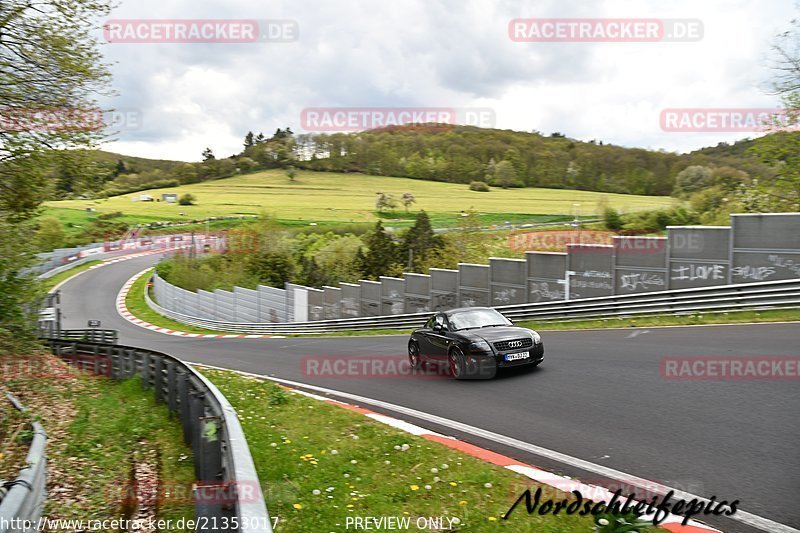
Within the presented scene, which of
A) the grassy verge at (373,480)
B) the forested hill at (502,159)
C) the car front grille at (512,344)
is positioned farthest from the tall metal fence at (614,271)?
the forested hill at (502,159)

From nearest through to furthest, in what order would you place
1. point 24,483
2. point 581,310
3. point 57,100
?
A: point 24,483 → point 57,100 → point 581,310

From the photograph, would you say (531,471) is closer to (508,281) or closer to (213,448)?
(213,448)

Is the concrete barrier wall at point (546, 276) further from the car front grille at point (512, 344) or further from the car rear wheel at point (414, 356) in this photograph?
the car front grille at point (512, 344)

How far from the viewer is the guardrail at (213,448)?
3.53 meters

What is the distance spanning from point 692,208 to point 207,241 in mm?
56002

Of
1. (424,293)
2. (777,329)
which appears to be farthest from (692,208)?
(777,329)

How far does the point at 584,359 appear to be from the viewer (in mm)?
12492

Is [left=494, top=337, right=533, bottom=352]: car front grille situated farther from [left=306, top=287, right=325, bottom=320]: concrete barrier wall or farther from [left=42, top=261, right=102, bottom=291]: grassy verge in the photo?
[left=42, top=261, right=102, bottom=291]: grassy verge

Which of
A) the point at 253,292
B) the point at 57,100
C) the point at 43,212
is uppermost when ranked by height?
the point at 57,100

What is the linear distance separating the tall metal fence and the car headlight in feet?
27.8

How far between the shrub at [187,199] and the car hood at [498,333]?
297ft

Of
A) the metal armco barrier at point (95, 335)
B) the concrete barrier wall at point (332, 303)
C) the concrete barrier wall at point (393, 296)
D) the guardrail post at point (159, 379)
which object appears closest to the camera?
the guardrail post at point (159, 379)

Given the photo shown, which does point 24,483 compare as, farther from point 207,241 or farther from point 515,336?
point 207,241

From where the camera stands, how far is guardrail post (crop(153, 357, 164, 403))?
12.0 m
